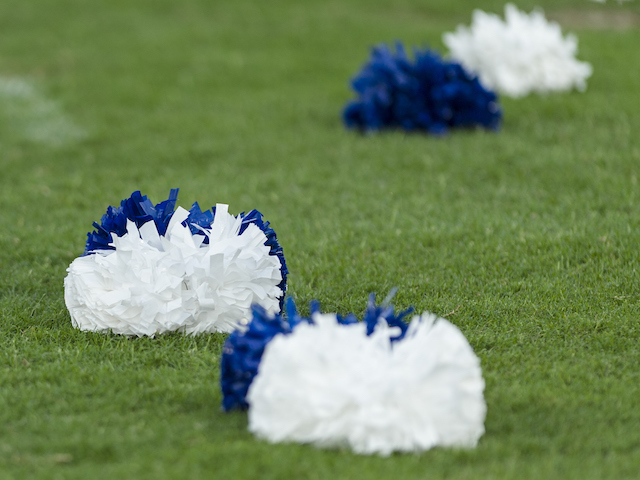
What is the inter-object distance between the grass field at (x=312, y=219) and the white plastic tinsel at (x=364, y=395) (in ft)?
0.25

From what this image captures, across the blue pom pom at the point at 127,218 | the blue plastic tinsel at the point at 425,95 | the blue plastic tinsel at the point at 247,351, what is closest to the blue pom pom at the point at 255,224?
the blue pom pom at the point at 127,218

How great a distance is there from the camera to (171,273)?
400 centimetres

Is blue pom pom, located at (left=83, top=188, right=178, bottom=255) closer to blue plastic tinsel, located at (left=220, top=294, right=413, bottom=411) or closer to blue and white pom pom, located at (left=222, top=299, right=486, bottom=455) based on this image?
blue plastic tinsel, located at (left=220, top=294, right=413, bottom=411)

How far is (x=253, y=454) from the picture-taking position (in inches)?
114

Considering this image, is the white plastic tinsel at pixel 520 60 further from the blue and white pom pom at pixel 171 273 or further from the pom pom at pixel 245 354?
the pom pom at pixel 245 354

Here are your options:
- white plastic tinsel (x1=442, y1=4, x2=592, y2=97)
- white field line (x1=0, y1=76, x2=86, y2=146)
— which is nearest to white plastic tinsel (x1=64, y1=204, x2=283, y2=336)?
white field line (x1=0, y1=76, x2=86, y2=146)

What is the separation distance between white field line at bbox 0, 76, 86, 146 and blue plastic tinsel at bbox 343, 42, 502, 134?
2.82 meters

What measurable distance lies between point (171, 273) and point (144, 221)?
1.03 feet

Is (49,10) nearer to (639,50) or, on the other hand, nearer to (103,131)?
(103,131)

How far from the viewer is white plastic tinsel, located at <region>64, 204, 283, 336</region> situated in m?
3.99

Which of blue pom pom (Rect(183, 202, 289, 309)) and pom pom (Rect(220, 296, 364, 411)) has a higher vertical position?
blue pom pom (Rect(183, 202, 289, 309))

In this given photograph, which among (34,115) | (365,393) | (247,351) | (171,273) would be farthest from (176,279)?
(34,115)

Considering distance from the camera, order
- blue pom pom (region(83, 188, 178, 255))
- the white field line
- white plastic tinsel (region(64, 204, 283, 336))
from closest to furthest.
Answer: white plastic tinsel (region(64, 204, 283, 336))
blue pom pom (region(83, 188, 178, 255))
the white field line

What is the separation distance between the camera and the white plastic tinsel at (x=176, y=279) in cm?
399
